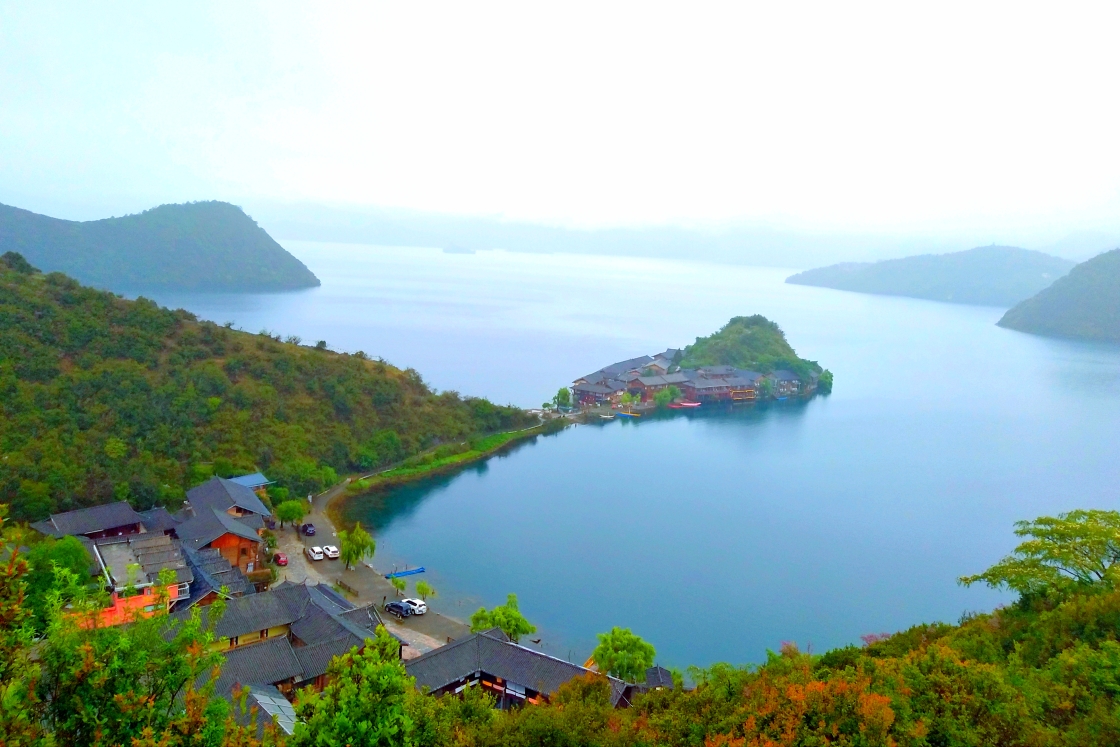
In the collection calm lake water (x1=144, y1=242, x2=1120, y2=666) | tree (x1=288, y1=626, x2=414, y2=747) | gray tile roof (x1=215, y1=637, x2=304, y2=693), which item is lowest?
calm lake water (x1=144, y1=242, x2=1120, y2=666)

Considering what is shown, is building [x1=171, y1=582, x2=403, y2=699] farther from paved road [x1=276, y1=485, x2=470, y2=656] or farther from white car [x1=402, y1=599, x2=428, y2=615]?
white car [x1=402, y1=599, x2=428, y2=615]

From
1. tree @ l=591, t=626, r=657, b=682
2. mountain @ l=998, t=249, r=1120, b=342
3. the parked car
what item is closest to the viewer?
tree @ l=591, t=626, r=657, b=682

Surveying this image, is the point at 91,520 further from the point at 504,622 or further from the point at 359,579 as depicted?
the point at 504,622

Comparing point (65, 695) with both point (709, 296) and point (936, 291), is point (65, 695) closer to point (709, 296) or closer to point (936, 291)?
point (709, 296)

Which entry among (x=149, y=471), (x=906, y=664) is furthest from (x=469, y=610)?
(x=906, y=664)

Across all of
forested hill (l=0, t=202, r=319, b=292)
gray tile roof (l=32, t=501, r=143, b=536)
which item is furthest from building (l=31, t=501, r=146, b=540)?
forested hill (l=0, t=202, r=319, b=292)
